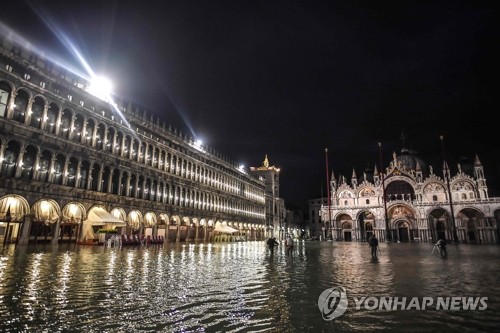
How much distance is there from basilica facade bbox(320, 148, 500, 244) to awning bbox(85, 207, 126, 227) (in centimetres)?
5187

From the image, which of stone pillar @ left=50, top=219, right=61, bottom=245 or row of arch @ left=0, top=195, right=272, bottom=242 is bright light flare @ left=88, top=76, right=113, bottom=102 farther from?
stone pillar @ left=50, top=219, right=61, bottom=245

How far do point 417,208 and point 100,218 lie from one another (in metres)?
67.9

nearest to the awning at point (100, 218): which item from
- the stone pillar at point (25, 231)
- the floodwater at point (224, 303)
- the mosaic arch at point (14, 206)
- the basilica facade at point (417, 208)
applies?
the stone pillar at point (25, 231)

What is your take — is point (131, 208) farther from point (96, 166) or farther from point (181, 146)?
point (181, 146)

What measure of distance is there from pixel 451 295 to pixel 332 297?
3.07 metres

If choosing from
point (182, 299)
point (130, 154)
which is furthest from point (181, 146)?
point (182, 299)

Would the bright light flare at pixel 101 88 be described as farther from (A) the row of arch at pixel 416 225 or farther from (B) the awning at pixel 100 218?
(A) the row of arch at pixel 416 225

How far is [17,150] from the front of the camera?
2495 centimetres

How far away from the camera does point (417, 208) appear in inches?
2798

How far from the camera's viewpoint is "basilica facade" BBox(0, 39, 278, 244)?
2470 cm

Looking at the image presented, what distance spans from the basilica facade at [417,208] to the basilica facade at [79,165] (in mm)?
41066

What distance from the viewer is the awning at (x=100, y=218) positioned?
1123 inches

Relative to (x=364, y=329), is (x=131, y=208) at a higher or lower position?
higher

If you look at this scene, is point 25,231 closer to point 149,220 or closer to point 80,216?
point 80,216
